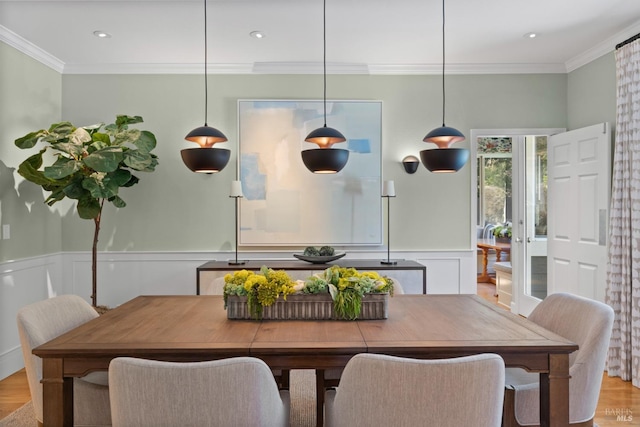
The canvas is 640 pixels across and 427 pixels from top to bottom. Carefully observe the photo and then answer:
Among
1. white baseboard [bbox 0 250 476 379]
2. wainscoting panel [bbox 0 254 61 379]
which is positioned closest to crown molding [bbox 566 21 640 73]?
white baseboard [bbox 0 250 476 379]

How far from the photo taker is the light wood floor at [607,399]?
2738 millimetres

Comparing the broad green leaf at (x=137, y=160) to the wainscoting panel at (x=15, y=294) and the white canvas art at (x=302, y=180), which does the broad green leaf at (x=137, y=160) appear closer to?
the white canvas art at (x=302, y=180)

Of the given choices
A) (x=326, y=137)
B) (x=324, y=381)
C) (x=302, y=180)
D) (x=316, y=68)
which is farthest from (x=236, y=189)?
(x=324, y=381)

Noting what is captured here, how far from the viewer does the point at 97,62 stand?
13.7 ft

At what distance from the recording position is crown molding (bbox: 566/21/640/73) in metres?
3.45

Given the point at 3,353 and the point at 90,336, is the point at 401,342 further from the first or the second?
the point at 3,353

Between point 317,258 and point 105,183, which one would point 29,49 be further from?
point 317,258

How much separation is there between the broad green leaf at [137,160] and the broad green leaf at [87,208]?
Result: 447 millimetres

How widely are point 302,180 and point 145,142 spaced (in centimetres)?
143

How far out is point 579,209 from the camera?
392 cm

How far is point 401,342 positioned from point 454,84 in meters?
3.36

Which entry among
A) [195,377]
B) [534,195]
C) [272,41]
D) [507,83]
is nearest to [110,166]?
[272,41]

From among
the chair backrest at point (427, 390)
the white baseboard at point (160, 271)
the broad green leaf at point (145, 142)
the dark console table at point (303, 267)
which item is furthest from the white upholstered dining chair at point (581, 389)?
the broad green leaf at point (145, 142)

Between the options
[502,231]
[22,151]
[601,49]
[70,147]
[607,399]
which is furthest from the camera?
[502,231]
